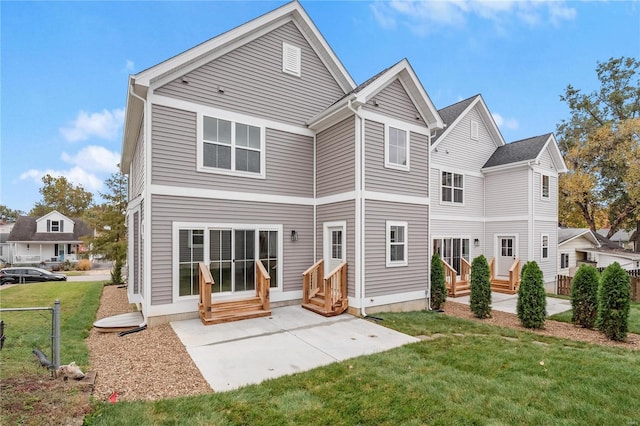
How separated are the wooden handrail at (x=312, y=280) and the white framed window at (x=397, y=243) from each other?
1.97 metres

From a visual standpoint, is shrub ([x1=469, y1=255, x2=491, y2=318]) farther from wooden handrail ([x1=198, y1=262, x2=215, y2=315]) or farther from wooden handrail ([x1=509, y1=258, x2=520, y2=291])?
wooden handrail ([x1=198, y1=262, x2=215, y2=315])

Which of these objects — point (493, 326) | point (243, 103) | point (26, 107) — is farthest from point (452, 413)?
point (26, 107)

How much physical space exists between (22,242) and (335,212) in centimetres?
3802

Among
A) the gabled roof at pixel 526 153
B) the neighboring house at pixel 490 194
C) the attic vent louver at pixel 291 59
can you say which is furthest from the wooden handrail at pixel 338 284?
the gabled roof at pixel 526 153

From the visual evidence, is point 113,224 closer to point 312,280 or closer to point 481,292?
point 312,280

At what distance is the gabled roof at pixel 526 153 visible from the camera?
14531 millimetres

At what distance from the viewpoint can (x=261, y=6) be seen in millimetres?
11844

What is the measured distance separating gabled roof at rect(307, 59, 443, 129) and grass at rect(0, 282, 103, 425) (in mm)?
7427

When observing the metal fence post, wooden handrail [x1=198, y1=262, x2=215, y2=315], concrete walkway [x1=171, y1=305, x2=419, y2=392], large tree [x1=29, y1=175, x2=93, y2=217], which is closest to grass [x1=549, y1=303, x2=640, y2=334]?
concrete walkway [x1=171, y1=305, x2=419, y2=392]

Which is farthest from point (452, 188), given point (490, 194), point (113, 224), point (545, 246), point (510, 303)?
point (113, 224)

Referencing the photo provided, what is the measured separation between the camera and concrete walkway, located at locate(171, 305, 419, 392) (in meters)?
4.92

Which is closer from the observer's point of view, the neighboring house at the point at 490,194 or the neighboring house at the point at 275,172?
the neighboring house at the point at 275,172

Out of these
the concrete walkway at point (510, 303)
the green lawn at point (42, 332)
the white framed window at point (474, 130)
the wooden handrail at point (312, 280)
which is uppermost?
the white framed window at point (474, 130)

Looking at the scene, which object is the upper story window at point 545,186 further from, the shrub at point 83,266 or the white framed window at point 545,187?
the shrub at point 83,266
